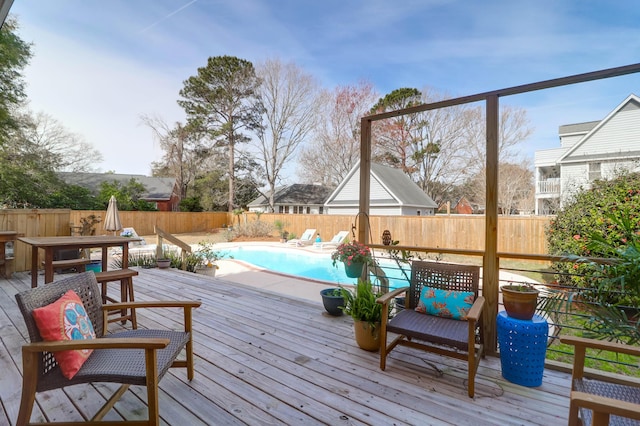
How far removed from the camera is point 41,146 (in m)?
14.5

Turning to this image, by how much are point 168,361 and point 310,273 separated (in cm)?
819

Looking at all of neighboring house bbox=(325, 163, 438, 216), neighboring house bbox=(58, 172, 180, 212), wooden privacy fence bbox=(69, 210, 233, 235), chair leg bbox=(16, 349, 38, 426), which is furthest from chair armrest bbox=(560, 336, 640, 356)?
neighboring house bbox=(58, 172, 180, 212)

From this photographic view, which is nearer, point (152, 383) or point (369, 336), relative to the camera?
point (152, 383)

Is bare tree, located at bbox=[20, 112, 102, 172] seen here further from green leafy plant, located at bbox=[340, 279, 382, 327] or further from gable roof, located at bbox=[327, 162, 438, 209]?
green leafy plant, located at bbox=[340, 279, 382, 327]

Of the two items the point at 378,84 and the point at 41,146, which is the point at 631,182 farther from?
the point at 41,146

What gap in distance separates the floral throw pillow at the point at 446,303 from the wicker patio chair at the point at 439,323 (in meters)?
0.05

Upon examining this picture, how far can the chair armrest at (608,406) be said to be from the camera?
41.6 inches

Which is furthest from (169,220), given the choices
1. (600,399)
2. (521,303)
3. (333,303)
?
(600,399)

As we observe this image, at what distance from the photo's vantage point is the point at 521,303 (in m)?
2.25

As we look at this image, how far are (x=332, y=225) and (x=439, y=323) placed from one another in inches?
484

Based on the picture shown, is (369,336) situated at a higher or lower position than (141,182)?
lower

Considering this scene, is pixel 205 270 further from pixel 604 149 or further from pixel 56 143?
pixel 604 149

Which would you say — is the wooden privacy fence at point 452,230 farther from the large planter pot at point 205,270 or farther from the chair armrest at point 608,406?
the chair armrest at point 608,406

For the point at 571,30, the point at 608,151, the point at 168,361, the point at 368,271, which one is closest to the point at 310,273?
the point at 368,271
